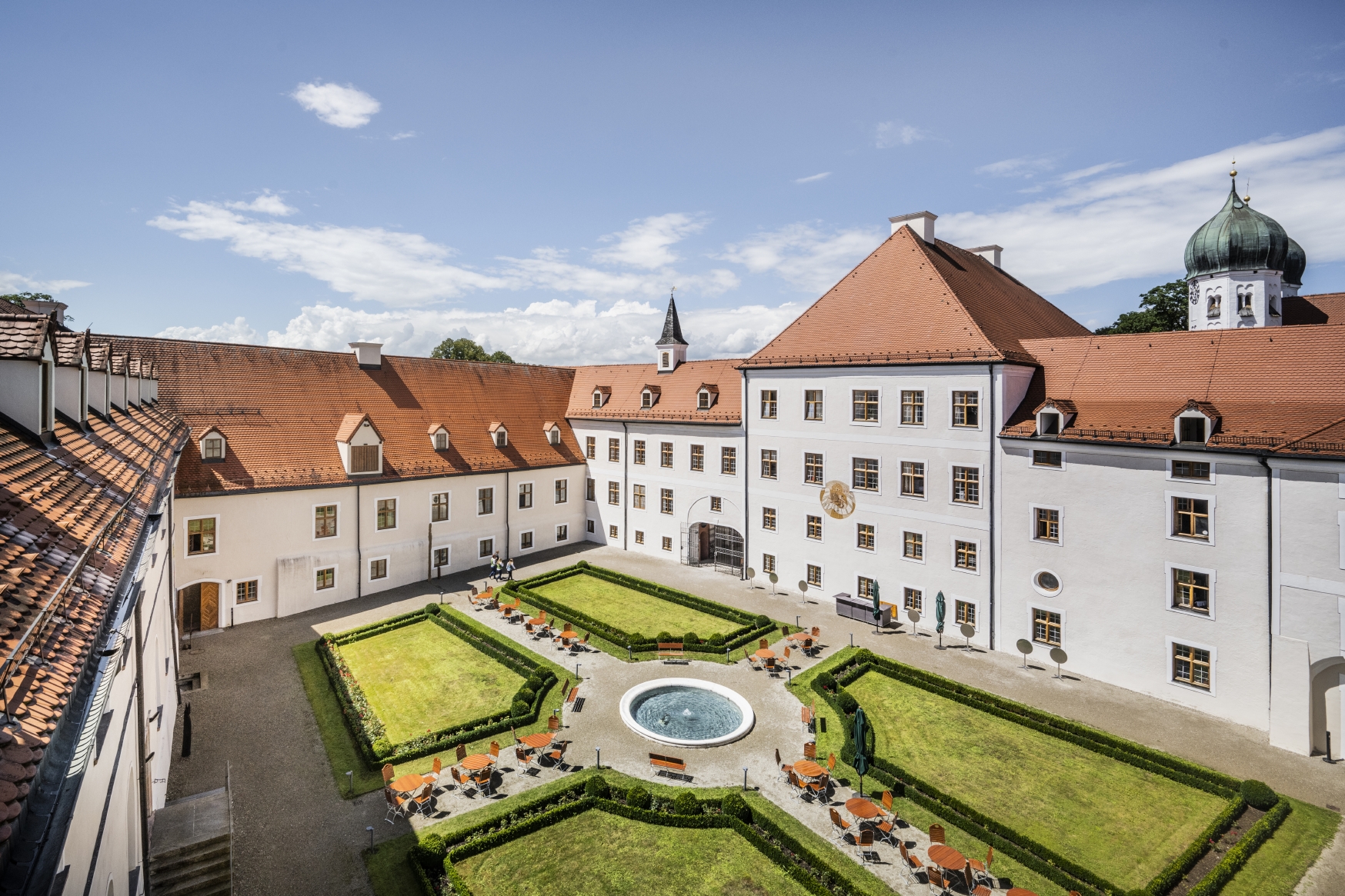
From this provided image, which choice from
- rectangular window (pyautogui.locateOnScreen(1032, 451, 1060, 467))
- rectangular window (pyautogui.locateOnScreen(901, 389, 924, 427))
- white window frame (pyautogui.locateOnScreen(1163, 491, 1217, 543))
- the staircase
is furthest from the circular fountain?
white window frame (pyautogui.locateOnScreen(1163, 491, 1217, 543))

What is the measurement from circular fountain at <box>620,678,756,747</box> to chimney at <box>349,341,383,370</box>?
2296 cm

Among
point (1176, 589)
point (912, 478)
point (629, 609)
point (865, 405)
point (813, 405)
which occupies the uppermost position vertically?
point (813, 405)

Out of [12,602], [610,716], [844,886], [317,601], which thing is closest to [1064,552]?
[844,886]

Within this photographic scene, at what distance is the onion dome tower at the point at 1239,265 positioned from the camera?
35219 mm

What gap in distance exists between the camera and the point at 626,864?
13.8m

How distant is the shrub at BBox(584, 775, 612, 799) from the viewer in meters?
15.8

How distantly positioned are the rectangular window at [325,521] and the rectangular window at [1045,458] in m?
28.4

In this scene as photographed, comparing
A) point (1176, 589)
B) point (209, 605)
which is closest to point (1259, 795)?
point (1176, 589)

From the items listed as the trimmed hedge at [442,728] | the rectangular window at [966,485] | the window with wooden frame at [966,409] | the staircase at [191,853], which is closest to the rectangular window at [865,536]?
the rectangular window at [966,485]

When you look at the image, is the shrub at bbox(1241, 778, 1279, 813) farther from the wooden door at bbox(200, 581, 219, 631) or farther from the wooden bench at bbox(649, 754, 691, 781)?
the wooden door at bbox(200, 581, 219, 631)

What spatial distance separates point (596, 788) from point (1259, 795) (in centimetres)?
1544

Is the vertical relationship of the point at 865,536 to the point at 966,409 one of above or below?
below

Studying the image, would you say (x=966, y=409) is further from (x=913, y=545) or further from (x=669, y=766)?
(x=669, y=766)

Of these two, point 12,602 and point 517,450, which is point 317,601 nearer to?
point 517,450
